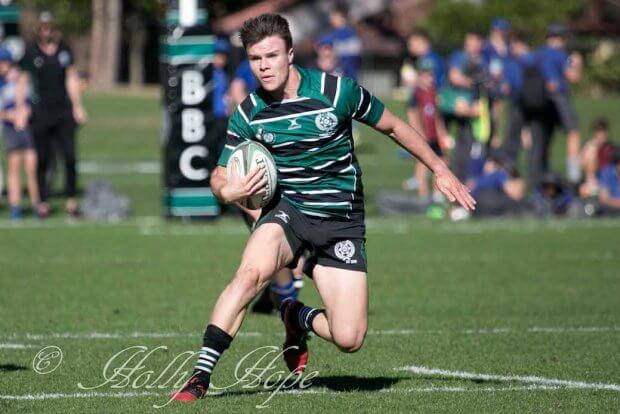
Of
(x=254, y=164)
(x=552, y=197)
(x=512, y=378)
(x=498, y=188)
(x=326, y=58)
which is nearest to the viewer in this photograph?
(x=254, y=164)

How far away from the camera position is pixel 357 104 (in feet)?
23.6

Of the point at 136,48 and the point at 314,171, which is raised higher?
the point at 314,171

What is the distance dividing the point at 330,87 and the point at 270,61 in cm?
39

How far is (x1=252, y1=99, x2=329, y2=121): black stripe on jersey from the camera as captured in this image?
23.2 feet

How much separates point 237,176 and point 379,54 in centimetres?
5009

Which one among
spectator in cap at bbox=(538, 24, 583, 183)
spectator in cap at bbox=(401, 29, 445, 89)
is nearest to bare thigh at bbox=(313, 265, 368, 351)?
spectator in cap at bbox=(401, 29, 445, 89)

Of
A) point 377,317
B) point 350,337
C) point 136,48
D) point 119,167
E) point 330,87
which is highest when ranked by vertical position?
Result: point 330,87

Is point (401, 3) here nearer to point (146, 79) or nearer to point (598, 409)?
point (146, 79)

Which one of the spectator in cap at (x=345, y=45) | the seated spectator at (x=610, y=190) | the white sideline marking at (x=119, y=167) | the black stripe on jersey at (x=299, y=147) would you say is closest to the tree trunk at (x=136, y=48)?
the white sideline marking at (x=119, y=167)

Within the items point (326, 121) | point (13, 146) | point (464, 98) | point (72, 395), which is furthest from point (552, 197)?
point (72, 395)

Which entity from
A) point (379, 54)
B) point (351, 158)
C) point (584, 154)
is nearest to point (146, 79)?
point (379, 54)

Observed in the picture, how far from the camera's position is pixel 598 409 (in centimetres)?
673

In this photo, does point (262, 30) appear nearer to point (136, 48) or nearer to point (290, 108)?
point (290, 108)

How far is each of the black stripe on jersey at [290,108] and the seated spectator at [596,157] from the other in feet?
39.6
